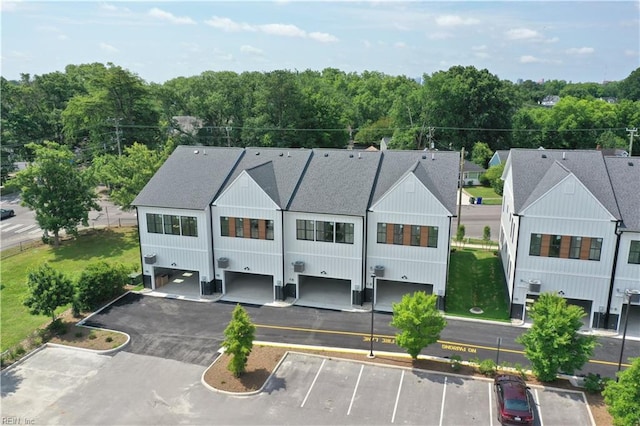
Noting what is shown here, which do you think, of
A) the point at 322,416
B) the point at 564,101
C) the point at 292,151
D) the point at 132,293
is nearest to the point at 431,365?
the point at 322,416

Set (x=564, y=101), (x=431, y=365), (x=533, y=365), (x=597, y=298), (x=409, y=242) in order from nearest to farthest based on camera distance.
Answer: (x=533, y=365) < (x=431, y=365) < (x=597, y=298) < (x=409, y=242) < (x=564, y=101)

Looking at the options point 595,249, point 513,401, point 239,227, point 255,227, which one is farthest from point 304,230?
point 595,249

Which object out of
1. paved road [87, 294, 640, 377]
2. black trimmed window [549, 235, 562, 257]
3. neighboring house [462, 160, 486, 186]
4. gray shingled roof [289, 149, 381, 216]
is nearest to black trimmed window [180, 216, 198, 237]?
paved road [87, 294, 640, 377]

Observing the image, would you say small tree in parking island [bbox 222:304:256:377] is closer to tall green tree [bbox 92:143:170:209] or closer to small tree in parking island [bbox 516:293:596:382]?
small tree in parking island [bbox 516:293:596:382]

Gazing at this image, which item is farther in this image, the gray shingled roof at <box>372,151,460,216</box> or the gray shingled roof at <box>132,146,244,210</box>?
the gray shingled roof at <box>132,146,244,210</box>

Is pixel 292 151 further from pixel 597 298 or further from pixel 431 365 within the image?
pixel 597 298

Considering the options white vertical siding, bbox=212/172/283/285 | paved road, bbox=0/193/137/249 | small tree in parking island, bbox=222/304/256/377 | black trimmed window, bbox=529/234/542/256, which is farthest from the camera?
paved road, bbox=0/193/137/249

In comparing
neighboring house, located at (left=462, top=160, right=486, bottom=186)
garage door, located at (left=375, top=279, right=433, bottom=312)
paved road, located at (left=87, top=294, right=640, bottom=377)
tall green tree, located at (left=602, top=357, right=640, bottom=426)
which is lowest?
paved road, located at (left=87, top=294, right=640, bottom=377)
